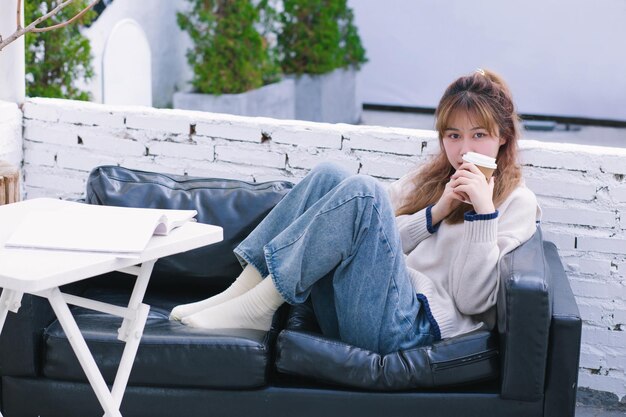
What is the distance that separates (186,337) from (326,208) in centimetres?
52

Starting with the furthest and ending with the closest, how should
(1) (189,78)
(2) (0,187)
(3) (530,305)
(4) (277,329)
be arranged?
1. (1) (189,78)
2. (2) (0,187)
3. (4) (277,329)
4. (3) (530,305)

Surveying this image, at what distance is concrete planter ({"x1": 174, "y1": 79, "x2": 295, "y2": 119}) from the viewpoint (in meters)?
7.07

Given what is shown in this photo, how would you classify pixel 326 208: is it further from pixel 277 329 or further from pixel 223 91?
pixel 223 91

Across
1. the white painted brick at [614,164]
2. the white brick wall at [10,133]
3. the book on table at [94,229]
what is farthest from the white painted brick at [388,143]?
the white brick wall at [10,133]

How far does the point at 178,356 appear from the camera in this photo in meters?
2.67

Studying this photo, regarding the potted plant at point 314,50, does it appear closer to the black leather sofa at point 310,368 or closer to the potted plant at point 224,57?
the potted plant at point 224,57

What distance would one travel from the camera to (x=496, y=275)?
2695mm

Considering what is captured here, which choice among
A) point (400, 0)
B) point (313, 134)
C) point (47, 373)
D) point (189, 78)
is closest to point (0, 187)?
point (47, 373)

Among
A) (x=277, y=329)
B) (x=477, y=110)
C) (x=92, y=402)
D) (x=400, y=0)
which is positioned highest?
(x=400, y=0)

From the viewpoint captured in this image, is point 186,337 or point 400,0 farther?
point 400,0

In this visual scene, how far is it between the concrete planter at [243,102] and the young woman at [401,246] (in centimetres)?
417

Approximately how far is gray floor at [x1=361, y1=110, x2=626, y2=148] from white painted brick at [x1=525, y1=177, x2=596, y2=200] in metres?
5.12

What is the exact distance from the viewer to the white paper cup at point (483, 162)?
274 cm

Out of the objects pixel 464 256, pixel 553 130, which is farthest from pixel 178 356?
pixel 553 130
